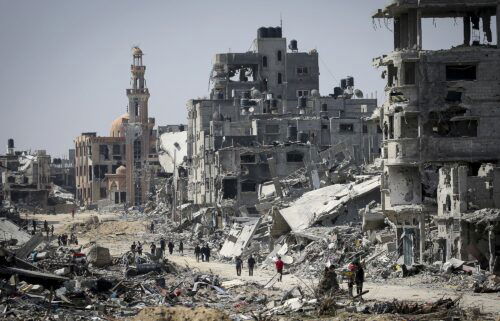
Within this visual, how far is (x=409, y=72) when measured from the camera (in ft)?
165

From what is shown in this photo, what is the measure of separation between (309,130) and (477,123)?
145 feet

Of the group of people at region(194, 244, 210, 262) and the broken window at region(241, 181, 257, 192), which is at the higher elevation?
the broken window at region(241, 181, 257, 192)

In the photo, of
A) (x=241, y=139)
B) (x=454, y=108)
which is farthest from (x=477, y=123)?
(x=241, y=139)

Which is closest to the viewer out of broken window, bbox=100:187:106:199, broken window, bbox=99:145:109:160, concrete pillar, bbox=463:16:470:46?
concrete pillar, bbox=463:16:470:46

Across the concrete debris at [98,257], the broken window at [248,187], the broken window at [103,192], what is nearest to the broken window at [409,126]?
the concrete debris at [98,257]

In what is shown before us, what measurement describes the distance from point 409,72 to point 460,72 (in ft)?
7.59

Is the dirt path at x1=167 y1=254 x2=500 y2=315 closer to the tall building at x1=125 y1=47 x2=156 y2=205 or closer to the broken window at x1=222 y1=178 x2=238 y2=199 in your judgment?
the broken window at x1=222 y1=178 x2=238 y2=199

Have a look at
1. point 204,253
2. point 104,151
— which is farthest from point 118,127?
point 204,253

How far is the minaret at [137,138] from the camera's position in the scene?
470 feet

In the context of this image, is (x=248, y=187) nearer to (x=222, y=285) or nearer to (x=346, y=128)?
(x=346, y=128)

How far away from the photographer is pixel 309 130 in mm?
93875

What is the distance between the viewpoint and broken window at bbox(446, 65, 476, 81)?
50031 millimetres

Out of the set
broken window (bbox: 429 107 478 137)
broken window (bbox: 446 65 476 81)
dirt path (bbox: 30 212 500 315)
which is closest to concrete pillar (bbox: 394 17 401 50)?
broken window (bbox: 446 65 476 81)

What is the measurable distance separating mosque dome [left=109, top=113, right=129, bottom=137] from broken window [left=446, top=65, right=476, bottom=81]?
112739 millimetres
